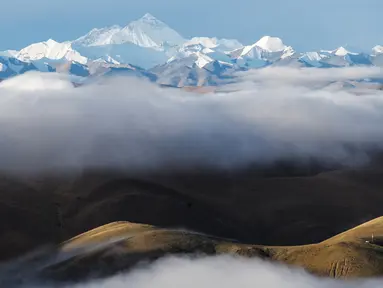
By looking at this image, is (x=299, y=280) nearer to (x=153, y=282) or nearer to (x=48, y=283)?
(x=153, y=282)

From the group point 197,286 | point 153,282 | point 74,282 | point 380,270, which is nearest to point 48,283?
point 74,282

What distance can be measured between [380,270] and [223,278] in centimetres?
4409

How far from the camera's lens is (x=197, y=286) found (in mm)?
198000

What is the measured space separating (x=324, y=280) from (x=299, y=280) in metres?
7.39

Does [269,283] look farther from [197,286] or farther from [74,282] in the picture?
[74,282]

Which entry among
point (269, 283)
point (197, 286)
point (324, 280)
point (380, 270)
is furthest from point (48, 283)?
point (380, 270)

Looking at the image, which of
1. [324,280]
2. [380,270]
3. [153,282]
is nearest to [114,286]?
[153,282]

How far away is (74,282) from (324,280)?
2727 inches

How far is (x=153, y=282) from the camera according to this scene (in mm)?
197625

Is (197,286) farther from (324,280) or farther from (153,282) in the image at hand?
(324,280)

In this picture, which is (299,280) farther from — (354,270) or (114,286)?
(114,286)

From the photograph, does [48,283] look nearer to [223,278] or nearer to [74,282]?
[74,282]

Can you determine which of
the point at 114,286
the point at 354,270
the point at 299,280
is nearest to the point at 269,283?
the point at 299,280

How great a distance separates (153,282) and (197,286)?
12294 mm
